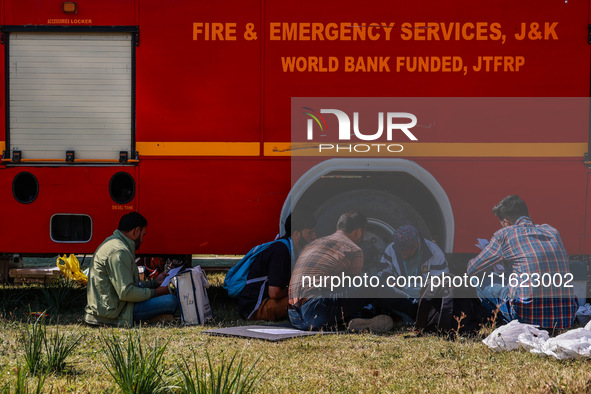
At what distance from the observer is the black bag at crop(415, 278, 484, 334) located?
5082 millimetres

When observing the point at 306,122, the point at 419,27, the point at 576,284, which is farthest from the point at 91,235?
the point at 576,284

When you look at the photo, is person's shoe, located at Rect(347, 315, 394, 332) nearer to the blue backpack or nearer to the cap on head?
the cap on head

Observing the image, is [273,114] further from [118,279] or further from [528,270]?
[528,270]

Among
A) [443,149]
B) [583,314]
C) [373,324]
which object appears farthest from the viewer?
[443,149]

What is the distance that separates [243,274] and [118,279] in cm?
119

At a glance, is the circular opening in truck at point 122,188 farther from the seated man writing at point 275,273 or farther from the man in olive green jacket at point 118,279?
the seated man writing at point 275,273

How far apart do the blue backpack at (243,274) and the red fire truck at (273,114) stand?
0.18 metres

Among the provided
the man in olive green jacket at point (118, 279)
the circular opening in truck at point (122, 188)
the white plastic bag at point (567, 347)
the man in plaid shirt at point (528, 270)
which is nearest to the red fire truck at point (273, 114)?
the circular opening in truck at point (122, 188)

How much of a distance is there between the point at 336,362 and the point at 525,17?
12.3 ft

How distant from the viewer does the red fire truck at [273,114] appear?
613cm

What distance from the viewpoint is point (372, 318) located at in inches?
219

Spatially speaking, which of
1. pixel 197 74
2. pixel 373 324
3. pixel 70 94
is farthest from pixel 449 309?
pixel 70 94

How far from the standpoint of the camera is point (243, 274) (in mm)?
6227

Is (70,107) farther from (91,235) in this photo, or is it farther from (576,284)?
(576,284)
